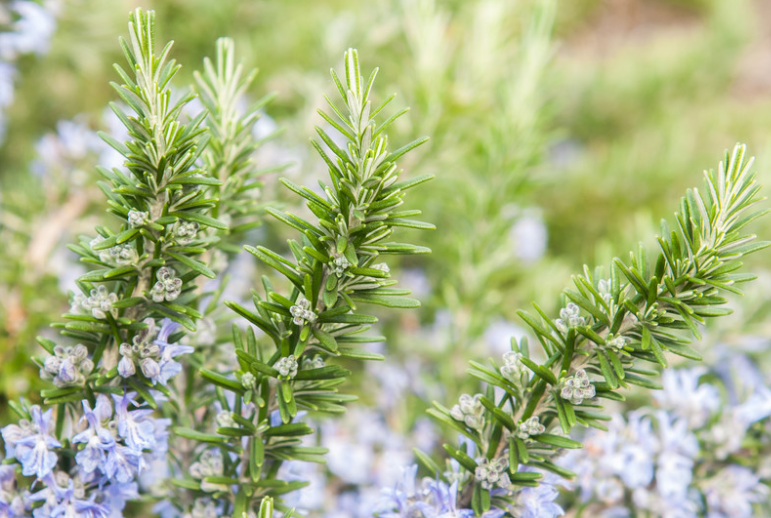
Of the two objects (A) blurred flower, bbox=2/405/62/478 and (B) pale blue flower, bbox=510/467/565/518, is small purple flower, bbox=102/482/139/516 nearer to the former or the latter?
(A) blurred flower, bbox=2/405/62/478

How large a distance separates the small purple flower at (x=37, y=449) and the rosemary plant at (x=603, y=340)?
25 centimetres

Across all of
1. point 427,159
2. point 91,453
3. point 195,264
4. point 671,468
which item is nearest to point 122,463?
point 91,453

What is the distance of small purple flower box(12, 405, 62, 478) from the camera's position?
0.36 meters

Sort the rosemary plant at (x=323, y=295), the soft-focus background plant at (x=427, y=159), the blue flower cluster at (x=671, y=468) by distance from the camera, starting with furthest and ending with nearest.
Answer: the soft-focus background plant at (x=427, y=159), the blue flower cluster at (x=671, y=468), the rosemary plant at (x=323, y=295)

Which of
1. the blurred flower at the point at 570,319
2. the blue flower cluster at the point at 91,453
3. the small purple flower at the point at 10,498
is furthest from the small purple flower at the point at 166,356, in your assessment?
the blurred flower at the point at 570,319

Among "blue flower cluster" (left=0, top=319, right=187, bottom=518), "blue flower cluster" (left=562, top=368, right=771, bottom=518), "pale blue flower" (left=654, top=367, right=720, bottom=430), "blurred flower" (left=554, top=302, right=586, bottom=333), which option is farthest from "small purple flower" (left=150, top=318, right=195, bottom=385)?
"pale blue flower" (left=654, top=367, right=720, bottom=430)

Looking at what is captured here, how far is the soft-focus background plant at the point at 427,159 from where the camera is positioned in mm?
693

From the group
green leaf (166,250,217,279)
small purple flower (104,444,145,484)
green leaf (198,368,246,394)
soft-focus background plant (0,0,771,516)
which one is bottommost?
small purple flower (104,444,145,484)

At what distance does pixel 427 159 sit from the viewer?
0.83 m

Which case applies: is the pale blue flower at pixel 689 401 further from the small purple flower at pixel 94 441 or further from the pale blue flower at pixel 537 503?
the small purple flower at pixel 94 441

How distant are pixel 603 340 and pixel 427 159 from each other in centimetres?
52

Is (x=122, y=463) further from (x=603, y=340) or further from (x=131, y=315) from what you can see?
(x=603, y=340)

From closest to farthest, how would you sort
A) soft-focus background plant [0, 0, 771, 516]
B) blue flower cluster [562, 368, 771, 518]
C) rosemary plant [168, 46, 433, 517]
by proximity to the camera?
rosemary plant [168, 46, 433, 517]
blue flower cluster [562, 368, 771, 518]
soft-focus background plant [0, 0, 771, 516]

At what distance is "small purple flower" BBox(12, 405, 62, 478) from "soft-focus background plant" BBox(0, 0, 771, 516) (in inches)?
8.0
